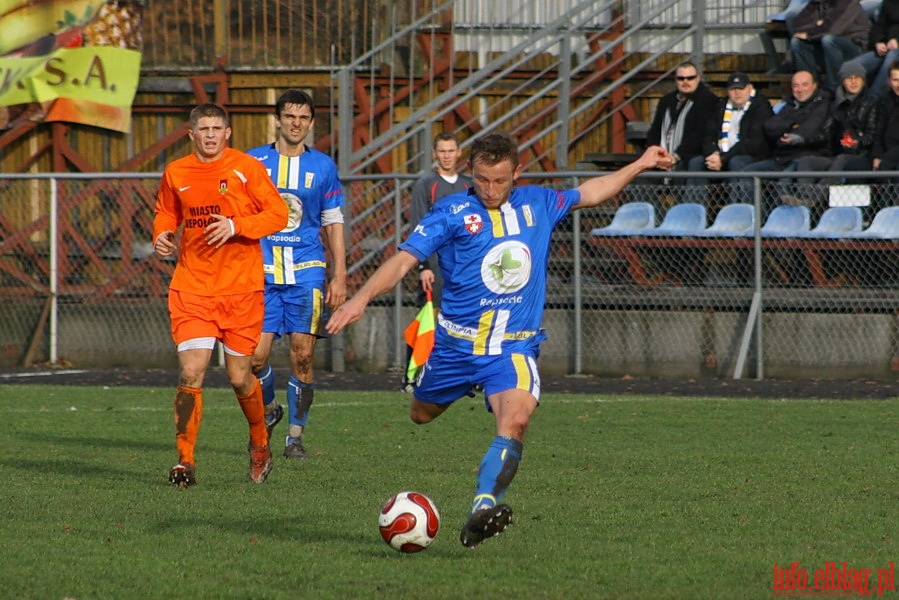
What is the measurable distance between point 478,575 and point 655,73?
48.6ft

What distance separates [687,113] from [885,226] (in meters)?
2.74

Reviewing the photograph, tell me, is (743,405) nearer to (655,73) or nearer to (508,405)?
(508,405)

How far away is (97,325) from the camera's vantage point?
1733cm

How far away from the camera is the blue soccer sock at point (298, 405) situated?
975 cm

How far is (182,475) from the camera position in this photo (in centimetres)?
813

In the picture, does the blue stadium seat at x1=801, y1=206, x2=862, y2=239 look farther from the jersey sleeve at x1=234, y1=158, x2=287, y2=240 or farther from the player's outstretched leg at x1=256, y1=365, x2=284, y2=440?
the jersey sleeve at x1=234, y1=158, x2=287, y2=240

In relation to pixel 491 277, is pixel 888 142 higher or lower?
higher

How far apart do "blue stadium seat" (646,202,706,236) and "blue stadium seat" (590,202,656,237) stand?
0.22 metres

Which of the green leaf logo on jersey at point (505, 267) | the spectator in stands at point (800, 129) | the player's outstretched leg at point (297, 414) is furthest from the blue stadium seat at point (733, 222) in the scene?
the green leaf logo on jersey at point (505, 267)

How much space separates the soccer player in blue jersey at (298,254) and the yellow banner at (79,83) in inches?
426

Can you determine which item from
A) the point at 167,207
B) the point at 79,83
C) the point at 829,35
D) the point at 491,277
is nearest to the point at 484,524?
the point at 491,277

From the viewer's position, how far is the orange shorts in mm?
8422

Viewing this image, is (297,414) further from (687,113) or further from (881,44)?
(881,44)

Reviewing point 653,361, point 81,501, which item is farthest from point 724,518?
point 653,361
